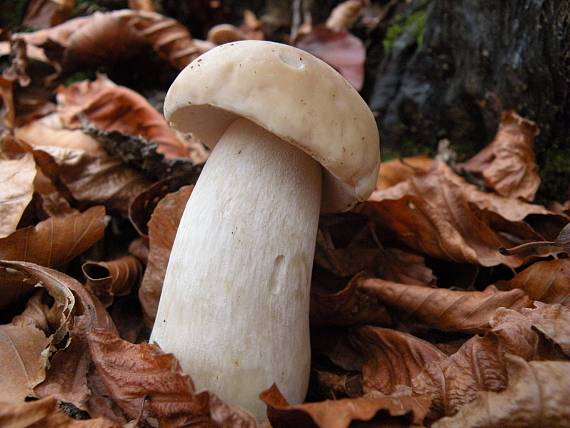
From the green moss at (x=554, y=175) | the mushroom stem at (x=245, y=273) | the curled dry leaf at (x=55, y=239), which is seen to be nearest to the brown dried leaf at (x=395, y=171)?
the green moss at (x=554, y=175)

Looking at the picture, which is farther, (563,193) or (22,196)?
(563,193)

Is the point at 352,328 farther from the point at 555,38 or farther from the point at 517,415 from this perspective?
the point at 555,38

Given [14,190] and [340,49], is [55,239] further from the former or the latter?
[340,49]

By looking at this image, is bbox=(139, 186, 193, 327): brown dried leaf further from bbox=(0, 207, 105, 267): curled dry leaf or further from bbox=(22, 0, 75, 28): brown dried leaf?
bbox=(22, 0, 75, 28): brown dried leaf

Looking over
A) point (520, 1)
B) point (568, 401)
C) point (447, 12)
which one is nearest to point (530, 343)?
point (568, 401)

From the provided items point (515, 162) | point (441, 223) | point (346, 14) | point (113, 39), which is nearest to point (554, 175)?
point (515, 162)
